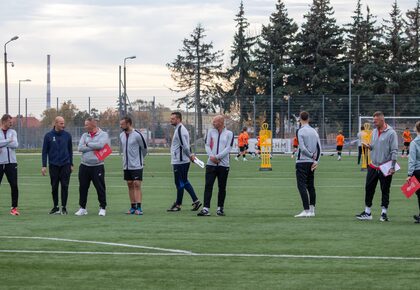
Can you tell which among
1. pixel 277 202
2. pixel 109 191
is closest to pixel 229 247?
pixel 277 202

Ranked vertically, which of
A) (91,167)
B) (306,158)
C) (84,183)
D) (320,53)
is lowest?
(84,183)

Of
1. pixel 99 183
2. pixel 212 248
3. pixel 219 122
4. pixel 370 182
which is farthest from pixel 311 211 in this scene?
pixel 212 248

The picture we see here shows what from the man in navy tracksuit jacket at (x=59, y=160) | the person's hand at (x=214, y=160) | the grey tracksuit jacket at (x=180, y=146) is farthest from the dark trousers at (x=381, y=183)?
the man in navy tracksuit jacket at (x=59, y=160)

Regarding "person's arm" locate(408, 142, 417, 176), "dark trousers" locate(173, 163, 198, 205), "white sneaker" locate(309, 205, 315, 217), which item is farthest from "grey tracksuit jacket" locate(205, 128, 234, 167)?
"person's arm" locate(408, 142, 417, 176)

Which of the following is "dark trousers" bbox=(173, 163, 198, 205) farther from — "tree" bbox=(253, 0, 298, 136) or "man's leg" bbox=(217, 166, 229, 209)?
"tree" bbox=(253, 0, 298, 136)

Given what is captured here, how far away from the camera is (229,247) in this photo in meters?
12.8

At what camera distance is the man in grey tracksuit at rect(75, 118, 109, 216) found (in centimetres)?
1834

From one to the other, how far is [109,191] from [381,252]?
582 inches

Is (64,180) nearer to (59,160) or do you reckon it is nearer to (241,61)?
(59,160)

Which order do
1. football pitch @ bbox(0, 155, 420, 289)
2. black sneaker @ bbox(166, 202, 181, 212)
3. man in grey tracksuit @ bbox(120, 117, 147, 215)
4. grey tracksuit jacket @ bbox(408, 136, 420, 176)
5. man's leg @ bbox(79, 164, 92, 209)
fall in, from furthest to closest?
black sneaker @ bbox(166, 202, 181, 212), man in grey tracksuit @ bbox(120, 117, 147, 215), man's leg @ bbox(79, 164, 92, 209), grey tracksuit jacket @ bbox(408, 136, 420, 176), football pitch @ bbox(0, 155, 420, 289)

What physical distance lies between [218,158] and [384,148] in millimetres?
3139

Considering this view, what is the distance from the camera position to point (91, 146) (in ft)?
60.0

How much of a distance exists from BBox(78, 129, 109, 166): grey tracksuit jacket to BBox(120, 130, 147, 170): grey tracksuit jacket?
18.3 inches

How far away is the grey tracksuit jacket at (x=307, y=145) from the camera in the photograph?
57.5ft
